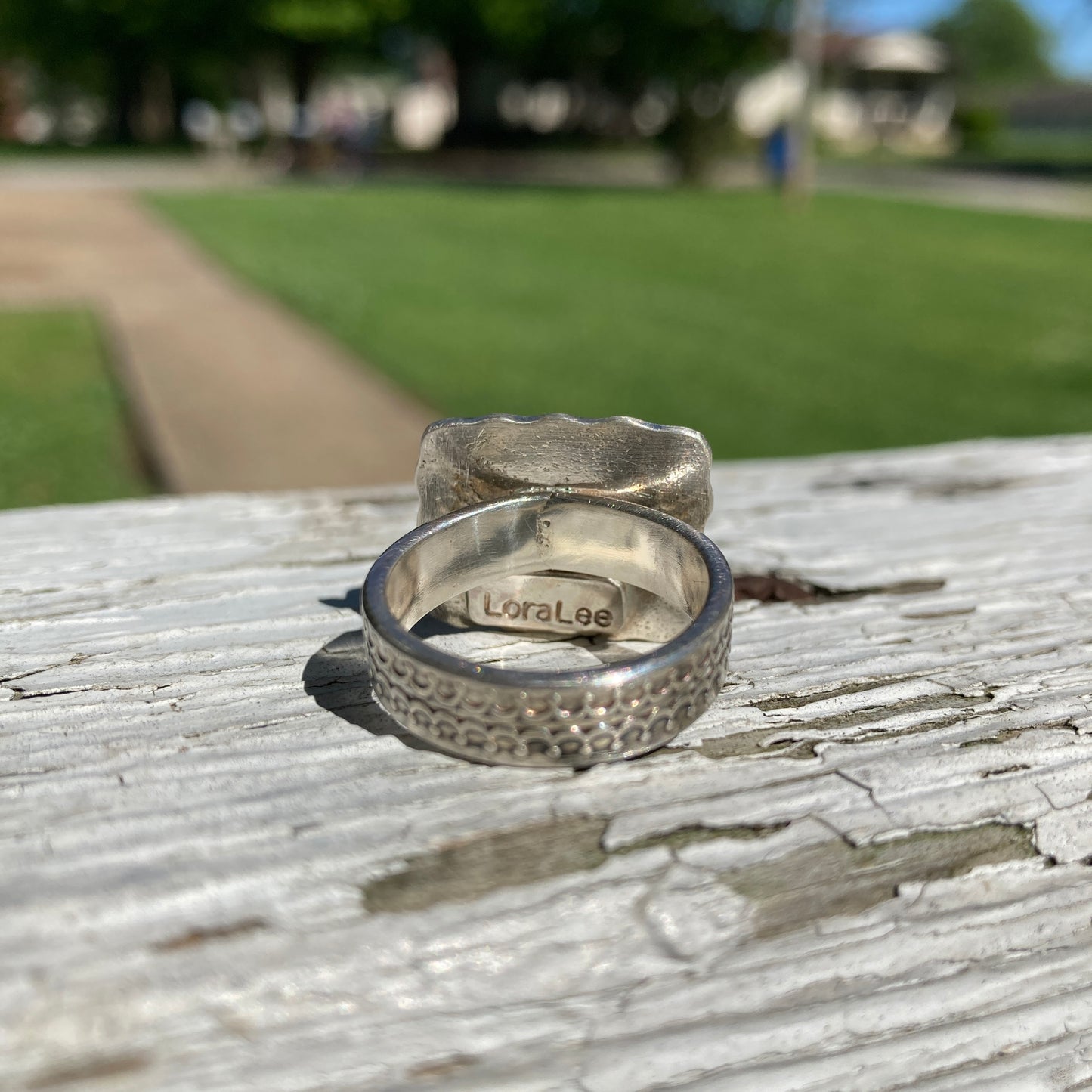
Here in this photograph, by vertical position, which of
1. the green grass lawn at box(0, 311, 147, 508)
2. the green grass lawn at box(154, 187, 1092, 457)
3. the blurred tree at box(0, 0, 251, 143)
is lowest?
the green grass lawn at box(154, 187, 1092, 457)

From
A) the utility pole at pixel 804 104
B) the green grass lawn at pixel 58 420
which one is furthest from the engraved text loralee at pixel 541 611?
the utility pole at pixel 804 104

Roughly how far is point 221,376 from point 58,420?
1259 mm

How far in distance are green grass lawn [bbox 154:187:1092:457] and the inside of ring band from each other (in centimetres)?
375

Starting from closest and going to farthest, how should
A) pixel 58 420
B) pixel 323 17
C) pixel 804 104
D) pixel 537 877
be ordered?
pixel 537 877 → pixel 58 420 → pixel 804 104 → pixel 323 17

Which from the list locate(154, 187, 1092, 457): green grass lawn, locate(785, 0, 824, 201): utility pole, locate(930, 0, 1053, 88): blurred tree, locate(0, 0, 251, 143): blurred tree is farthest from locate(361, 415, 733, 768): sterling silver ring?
locate(930, 0, 1053, 88): blurred tree

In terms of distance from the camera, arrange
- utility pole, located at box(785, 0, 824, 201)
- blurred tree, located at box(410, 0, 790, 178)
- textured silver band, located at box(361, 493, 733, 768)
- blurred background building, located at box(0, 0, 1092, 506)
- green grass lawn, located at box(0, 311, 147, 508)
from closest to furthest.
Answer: textured silver band, located at box(361, 493, 733, 768), green grass lawn, located at box(0, 311, 147, 508), blurred background building, located at box(0, 0, 1092, 506), utility pole, located at box(785, 0, 824, 201), blurred tree, located at box(410, 0, 790, 178)

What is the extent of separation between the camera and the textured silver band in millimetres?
775

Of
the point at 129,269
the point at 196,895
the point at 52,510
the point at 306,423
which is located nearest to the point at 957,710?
the point at 196,895

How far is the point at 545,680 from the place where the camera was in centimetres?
77

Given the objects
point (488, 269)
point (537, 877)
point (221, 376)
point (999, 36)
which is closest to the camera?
point (537, 877)

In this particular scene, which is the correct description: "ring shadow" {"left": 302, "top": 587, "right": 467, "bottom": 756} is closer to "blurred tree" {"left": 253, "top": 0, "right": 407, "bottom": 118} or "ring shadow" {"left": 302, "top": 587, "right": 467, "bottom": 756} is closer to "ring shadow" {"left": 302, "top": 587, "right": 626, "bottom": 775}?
"ring shadow" {"left": 302, "top": 587, "right": 626, "bottom": 775}

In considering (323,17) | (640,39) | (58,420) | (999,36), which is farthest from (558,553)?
(999,36)

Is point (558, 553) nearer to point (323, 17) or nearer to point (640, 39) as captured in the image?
point (640, 39)

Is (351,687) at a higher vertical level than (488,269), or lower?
higher
